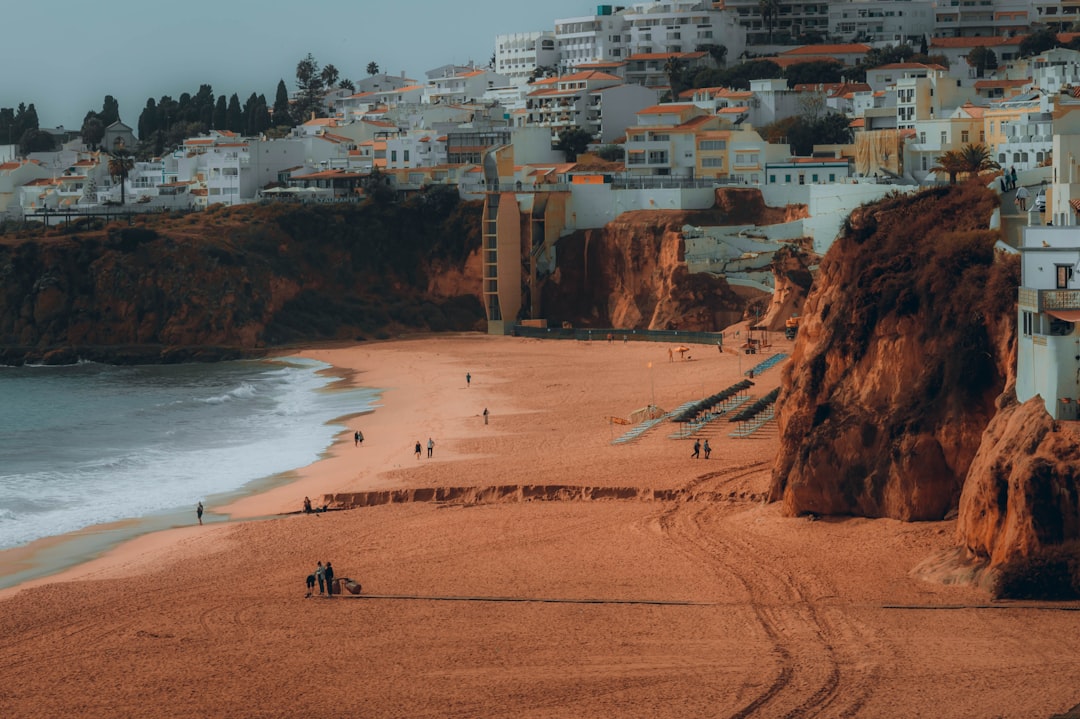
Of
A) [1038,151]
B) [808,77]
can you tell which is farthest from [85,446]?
[808,77]

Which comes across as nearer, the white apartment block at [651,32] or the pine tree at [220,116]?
the white apartment block at [651,32]

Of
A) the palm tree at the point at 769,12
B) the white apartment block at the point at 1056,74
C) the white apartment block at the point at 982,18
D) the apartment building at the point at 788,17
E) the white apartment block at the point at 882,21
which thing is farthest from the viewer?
the apartment building at the point at 788,17

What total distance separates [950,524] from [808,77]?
231ft

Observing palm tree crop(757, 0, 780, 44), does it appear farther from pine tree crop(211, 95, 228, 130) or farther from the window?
the window

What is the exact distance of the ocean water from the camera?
36719 mm

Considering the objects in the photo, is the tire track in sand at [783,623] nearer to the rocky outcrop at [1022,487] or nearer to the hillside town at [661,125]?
the rocky outcrop at [1022,487]

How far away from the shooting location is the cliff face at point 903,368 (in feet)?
83.4

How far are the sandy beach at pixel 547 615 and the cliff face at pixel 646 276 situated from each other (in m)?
29.2

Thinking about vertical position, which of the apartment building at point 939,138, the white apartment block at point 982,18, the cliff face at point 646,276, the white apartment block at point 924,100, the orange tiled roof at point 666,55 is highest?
the white apartment block at point 982,18

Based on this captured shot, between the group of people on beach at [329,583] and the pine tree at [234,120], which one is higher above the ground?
the pine tree at [234,120]

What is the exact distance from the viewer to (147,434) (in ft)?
156

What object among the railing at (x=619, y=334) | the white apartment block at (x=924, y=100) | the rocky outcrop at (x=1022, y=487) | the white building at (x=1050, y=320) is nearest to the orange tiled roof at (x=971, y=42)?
the white apartment block at (x=924, y=100)

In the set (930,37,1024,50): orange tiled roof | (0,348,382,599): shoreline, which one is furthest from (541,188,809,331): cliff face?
(930,37,1024,50): orange tiled roof

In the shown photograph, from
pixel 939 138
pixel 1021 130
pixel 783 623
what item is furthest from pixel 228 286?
pixel 783 623
